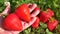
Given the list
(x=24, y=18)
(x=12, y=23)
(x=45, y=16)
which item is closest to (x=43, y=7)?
(x=45, y=16)

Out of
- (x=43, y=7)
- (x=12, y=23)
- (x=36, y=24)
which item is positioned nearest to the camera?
(x=12, y=23)

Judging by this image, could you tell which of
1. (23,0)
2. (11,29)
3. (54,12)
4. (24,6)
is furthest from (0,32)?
(54,12)

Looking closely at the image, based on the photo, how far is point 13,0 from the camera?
2113 millimetres

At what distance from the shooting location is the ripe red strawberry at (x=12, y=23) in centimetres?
175

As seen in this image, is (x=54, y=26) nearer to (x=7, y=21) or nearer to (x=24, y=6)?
(x=24, y=6)

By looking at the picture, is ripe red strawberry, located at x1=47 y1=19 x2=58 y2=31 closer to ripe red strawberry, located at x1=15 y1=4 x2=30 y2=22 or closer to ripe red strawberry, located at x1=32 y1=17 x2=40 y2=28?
ripe red strawberry, located at x1=32 y1=17 x2=40 y2=28

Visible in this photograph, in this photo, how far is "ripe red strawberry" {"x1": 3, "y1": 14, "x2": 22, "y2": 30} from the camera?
1746 mm

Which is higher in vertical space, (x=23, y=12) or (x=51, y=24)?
(x=23, y=12)

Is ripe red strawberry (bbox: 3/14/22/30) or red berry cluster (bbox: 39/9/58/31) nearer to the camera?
ripe red strawberry (bbox: 3/14/22/30)

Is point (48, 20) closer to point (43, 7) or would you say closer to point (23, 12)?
point (43, 7)

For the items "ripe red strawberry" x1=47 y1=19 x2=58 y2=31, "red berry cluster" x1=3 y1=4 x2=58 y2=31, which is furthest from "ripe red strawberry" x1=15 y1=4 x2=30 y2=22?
"ripe red strawberry" x1=47 y1=19 x2=58 y2=31

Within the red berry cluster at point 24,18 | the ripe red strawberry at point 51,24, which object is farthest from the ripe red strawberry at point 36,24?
the ripe red strawberry at point 51,24

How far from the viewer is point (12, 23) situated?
176 cm

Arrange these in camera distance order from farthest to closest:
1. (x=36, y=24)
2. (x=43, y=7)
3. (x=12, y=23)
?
(x=43, y=7)
(x=36, y=24)
(x=12, y=23)
